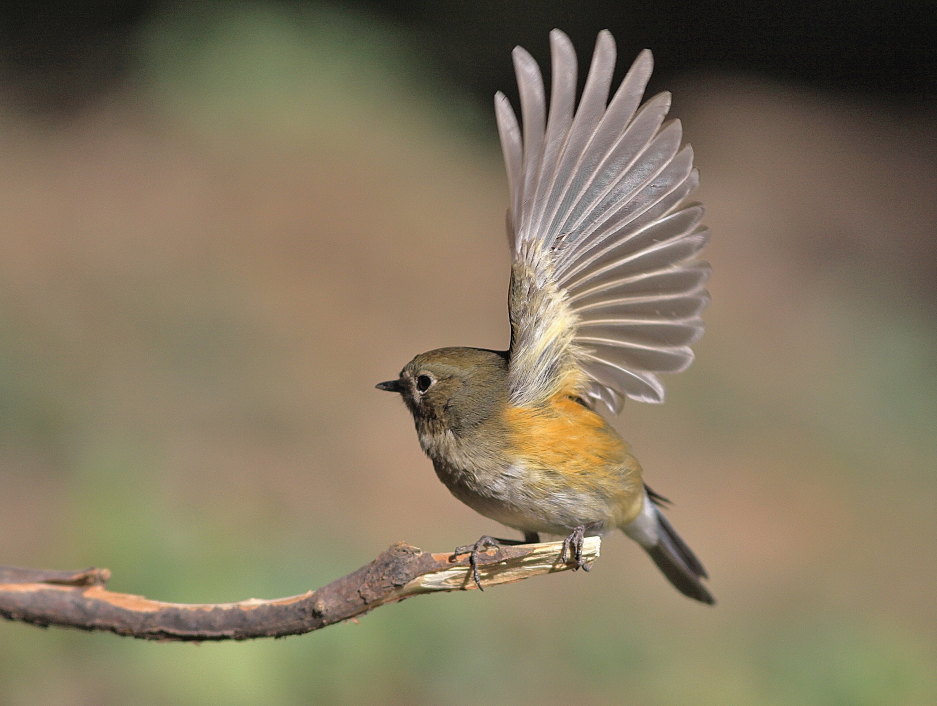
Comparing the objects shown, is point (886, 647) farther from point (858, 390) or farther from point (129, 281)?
point (129, 281)

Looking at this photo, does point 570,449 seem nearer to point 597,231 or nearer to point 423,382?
point 423,382

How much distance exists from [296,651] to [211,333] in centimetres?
323

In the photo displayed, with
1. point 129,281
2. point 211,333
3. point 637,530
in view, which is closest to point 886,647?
point 637,530

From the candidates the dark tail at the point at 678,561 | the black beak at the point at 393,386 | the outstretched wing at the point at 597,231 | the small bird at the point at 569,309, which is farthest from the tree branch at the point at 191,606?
the dark tail at the point at 678,561

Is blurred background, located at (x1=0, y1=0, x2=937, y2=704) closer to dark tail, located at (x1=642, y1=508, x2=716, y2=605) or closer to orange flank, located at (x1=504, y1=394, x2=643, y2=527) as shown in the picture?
dark tail, located at (x1=642, y1=508, x2=716, y2=605)

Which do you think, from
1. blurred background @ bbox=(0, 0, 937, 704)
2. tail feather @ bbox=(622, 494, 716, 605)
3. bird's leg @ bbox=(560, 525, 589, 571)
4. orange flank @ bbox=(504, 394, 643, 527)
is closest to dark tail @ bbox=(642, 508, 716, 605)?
tail feather @ bbox=(622, 494, 716, 605)

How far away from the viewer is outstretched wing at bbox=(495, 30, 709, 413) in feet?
8.21

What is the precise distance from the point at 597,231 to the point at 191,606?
1.39m

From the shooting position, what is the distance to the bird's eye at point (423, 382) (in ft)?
8.90

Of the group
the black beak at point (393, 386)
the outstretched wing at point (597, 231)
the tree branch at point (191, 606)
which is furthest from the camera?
the black beak at point (393, 386)

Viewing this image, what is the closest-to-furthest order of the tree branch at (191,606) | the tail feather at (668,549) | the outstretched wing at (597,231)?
the tree branch at (191,606) → the outstretched wing at (597,231) → the tail feather at (668,549)

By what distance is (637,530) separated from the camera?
11.9 ft

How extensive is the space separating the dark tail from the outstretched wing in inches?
41.5

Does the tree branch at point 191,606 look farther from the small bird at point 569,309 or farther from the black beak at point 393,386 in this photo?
the black beak at point 393,386
